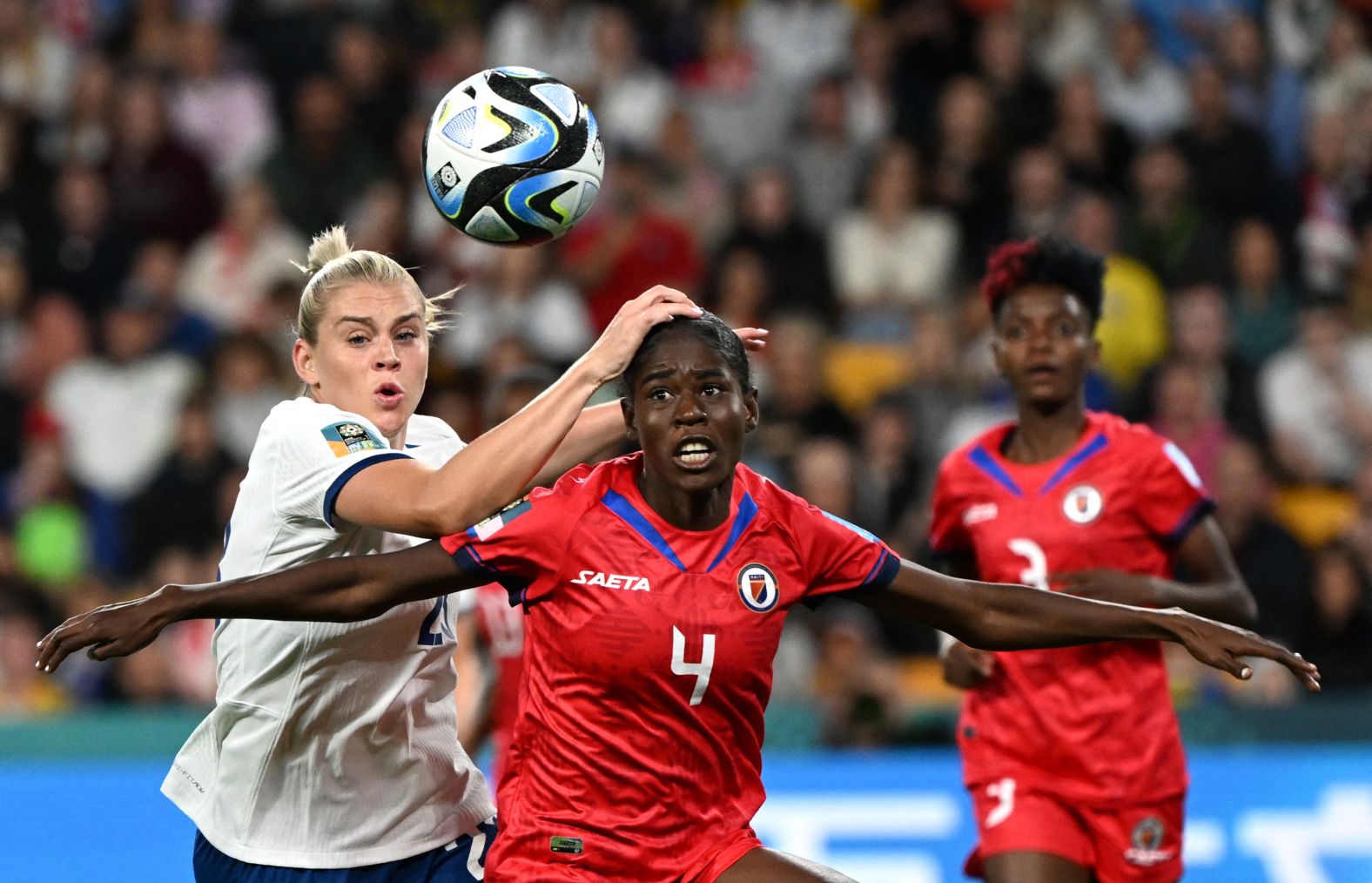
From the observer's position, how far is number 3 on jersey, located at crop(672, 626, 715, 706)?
12.7 feet

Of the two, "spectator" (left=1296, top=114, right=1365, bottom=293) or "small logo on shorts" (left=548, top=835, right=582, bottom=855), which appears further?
"spectator" (left=1296, top=114, right=1365, bottom=293)

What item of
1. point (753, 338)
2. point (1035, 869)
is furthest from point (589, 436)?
point (1035, 869)

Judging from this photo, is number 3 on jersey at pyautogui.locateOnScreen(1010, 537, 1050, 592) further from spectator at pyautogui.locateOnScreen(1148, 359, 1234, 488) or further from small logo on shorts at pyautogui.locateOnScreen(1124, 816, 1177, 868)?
spectator at pyautogui.locateOnScreen(1148, 359, 1234, 488)

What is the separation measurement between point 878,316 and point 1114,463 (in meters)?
5.11

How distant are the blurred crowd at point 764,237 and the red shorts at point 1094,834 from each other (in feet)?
9.68

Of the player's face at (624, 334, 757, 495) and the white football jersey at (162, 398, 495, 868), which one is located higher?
the player's face at (624, 334, 757, 495)

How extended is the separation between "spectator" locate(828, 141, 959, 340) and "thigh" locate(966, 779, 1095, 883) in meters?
5.48

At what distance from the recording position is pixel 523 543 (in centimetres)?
388

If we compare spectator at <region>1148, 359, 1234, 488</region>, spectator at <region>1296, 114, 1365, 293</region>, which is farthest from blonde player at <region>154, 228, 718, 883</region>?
spectator at <region>1296, 114, 1365, 293</region>

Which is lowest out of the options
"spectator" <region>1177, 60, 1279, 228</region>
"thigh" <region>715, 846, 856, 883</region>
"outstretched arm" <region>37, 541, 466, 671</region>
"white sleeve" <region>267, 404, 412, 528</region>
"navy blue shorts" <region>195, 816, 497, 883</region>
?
"thigh" <region>715, 846, 856, 883</region>

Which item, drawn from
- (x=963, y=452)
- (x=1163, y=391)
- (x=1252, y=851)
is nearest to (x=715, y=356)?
(x=963, y=452)

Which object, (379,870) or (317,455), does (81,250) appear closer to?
(317,455)

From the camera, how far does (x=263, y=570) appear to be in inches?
165

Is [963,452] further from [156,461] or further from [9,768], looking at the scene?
[156,461]
